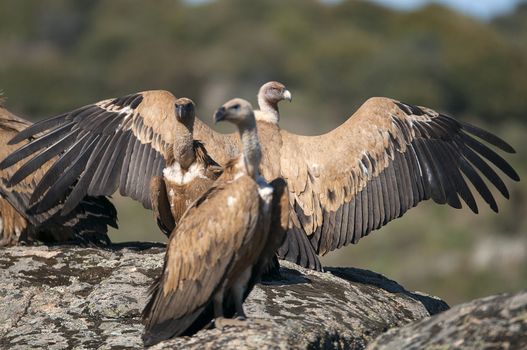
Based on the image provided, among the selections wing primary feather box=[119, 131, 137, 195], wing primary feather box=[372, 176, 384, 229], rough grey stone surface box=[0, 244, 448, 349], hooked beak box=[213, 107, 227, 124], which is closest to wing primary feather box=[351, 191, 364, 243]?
wing primary feather box=[372, 176, 384, 229]

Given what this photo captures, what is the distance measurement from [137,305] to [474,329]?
3.01 metres

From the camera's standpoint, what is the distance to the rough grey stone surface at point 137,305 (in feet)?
26.2

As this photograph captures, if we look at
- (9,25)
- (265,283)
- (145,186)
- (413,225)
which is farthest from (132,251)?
(9,25)

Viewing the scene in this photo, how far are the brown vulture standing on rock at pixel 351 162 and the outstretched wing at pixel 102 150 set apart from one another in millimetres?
18

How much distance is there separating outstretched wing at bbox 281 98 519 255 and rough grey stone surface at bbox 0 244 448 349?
73 centimetres

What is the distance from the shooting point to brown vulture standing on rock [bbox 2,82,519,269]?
11102 mm

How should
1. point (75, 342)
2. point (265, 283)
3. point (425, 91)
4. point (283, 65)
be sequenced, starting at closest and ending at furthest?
1. point (75, 342)
2. point (265, 283)
3. point (425, 91)
4. point (283, 65)

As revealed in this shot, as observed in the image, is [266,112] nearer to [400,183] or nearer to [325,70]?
[400,183]

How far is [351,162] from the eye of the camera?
455 inches

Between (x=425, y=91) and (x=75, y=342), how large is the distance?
4281cm

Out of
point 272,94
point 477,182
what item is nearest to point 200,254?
point 272,94

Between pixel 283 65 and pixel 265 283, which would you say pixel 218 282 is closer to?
pixel 265 283

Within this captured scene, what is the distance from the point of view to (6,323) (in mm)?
8828

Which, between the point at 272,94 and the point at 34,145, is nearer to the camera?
the point at 34,145
